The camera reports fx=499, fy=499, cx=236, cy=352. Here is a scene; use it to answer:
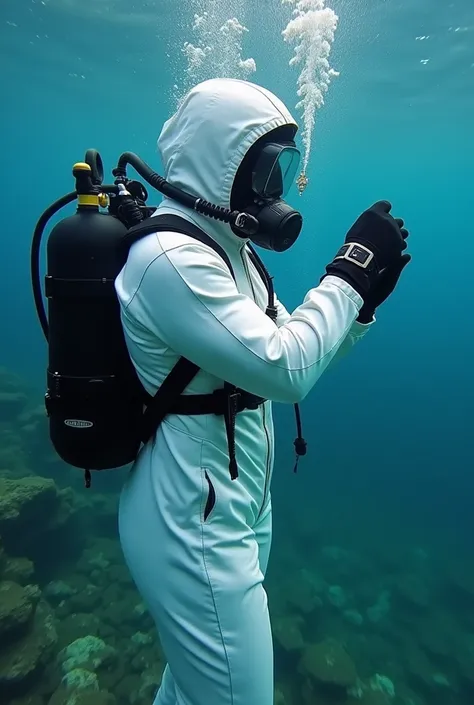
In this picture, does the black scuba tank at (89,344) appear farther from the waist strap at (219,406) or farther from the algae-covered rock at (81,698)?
the algae-covered rock at (81,698)

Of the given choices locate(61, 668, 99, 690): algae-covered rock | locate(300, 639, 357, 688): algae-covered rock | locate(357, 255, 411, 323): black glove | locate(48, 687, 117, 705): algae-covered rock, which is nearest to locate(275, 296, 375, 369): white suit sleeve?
locate(357, 255, 411, 323): black glove

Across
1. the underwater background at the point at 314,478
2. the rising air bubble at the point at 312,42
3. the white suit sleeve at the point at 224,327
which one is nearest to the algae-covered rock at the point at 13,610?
the underwater background at the point at 314,478

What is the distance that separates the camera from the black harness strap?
1.56 metres

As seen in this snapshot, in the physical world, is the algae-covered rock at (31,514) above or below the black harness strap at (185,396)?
below

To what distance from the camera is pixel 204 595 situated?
1665 mm

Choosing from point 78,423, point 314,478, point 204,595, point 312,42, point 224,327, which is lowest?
point 314,478

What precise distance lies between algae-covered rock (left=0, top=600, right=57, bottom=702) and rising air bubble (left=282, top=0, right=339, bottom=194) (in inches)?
375

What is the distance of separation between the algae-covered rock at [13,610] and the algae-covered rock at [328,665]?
140 inches

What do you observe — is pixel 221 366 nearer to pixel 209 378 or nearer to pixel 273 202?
pixel 209 378

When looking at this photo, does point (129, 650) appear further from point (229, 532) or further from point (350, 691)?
point (229, 532)

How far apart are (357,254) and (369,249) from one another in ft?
0.17

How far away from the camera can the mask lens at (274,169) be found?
5.45ft

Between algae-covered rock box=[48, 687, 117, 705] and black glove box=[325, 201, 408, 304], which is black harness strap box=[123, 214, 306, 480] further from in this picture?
algae-covered rock box=[48, 687, 117, 705]

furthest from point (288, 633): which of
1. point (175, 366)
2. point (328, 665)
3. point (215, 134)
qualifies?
point (215, 134)
